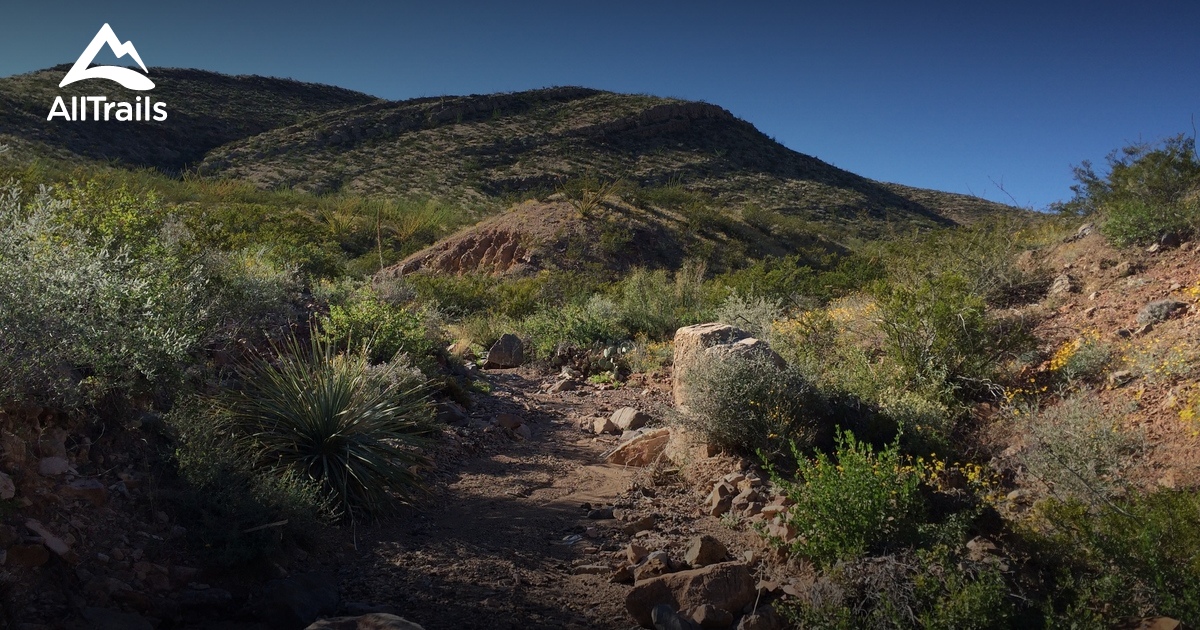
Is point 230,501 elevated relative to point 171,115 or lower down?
lower down

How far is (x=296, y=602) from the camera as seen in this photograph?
11.6 ft

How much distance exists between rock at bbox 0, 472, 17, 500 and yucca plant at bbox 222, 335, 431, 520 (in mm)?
1394

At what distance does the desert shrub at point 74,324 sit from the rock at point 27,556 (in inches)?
37.5

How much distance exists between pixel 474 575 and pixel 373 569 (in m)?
0.61

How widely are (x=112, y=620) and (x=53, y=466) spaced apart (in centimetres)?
110

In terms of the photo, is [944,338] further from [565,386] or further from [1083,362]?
[565,386]

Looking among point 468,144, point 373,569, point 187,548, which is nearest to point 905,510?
point 373,569

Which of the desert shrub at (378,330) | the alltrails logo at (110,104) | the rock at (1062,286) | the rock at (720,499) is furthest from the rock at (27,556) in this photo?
the alltrails logo at (110,104)

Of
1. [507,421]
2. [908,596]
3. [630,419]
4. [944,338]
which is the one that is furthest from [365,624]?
[944,338]

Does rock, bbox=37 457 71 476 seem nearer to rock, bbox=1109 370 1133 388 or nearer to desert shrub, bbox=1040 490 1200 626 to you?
desert shrub, bbox=1040 490 1200 626

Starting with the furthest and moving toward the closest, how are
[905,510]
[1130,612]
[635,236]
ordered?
[635,236] < [905,510] < [1130,612]

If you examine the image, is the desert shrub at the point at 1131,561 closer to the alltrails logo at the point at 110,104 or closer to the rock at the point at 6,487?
the rock at the point at 6,487

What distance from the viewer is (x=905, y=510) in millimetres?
3893

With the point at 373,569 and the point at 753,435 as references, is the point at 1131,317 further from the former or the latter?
the point at 373,569
